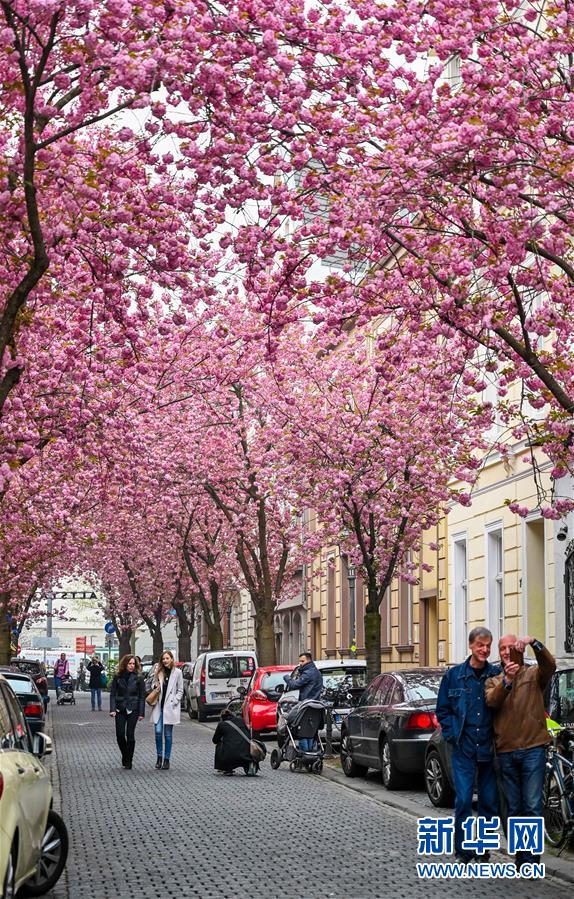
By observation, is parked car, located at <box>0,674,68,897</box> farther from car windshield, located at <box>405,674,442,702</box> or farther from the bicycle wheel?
car windshield, located at <box>405,674,442,702</box>

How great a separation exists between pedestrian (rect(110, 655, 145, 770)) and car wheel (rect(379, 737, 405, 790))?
452cm

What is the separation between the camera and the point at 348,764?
21.1 m

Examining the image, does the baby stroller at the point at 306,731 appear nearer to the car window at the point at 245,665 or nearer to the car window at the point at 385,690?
the car window at the point at 385,690

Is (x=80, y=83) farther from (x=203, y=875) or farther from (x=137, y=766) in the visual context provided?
(x=137, y=766)

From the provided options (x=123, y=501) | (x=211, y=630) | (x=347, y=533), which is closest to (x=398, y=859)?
(x=347, y=533)

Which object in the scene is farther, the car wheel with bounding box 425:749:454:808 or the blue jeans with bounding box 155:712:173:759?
the blue jeans with bounding box 155:712:173:759

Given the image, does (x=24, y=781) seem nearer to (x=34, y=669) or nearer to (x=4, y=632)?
(x=34, y=669)

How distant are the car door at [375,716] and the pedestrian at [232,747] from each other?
2.19 m

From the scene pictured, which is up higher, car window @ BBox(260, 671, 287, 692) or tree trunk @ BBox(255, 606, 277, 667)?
tree trunk @ BBox(255, 606, 277, 667)

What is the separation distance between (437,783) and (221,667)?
2287cm

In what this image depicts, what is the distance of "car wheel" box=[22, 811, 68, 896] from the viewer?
10242 mm

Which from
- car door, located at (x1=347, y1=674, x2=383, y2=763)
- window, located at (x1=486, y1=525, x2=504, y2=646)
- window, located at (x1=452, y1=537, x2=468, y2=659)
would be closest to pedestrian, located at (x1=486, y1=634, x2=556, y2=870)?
car door, located at (x1=347, y1=674, x2=383, y2=763)

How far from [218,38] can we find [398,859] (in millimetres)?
6923

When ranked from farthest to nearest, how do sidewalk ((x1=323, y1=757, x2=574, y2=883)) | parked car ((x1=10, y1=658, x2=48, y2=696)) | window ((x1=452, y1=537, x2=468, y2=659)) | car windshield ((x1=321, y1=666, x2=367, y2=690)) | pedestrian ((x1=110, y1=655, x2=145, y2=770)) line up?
parked car ((x1=10, y1=658, x2=48, y2=696)) → window ((x1=452, y1=537, x2=468, y2=659)) → car windshield ((x1=321, y1=666, x2=367, y2=690)) → pedestrian ((x1=110, y1=655, x2=145, y2=770)) → sidewalk ((x1=323, y1=757, x2=574, y2=883))
